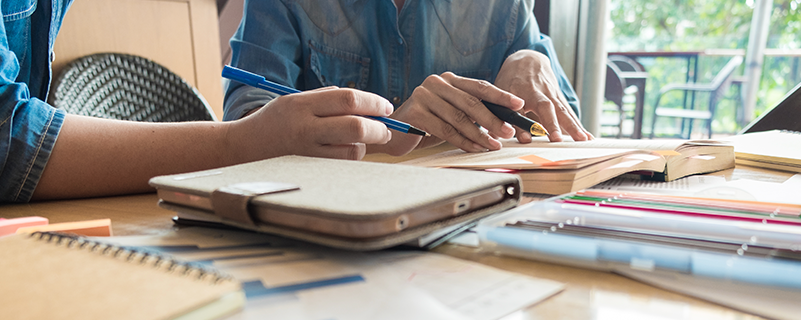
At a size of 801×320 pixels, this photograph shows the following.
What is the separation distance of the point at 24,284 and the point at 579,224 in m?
0.29

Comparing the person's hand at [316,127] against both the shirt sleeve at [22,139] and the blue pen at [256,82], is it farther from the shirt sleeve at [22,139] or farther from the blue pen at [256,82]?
the shirt sleeve at [22,139]

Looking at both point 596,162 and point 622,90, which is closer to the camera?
point 596,162

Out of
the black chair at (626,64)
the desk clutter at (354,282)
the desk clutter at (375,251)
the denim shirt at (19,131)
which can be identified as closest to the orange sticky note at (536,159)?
the desk clutter at (375,251)

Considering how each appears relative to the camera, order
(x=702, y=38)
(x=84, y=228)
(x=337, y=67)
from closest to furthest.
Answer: (x=84, y=228) < (x=337, y=67) < (x=702, y=38)

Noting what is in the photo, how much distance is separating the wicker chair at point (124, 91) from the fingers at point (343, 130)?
0.79m

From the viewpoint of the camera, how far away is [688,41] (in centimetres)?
504

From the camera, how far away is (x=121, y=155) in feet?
1.75

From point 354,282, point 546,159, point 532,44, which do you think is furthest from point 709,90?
point 354,282

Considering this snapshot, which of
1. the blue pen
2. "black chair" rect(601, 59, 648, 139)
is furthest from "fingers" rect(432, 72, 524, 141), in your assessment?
"black chair" rect(601, 59, 648, 139)

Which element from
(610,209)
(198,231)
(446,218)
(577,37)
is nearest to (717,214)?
(610,209)

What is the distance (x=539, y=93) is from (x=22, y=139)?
740 millimetres

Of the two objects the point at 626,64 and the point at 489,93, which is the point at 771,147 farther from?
the point at 626,64

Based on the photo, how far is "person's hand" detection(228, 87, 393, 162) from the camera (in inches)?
20.7

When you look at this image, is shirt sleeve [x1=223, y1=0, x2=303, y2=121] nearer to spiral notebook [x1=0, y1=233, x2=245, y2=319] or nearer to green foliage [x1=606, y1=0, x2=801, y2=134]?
spiral notebook [x1=0, y1=233, x2=245, y2=319]
